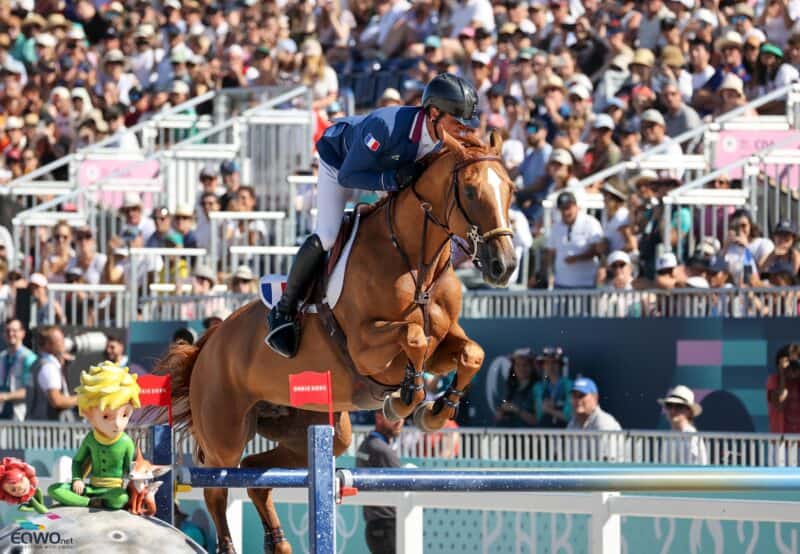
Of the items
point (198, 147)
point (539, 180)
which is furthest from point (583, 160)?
point (198, 147)

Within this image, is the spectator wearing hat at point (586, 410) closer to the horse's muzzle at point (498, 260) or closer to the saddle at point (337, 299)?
the saddle at point (337, 299)

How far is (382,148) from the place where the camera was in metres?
8.42

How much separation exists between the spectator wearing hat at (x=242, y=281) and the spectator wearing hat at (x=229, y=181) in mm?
1428

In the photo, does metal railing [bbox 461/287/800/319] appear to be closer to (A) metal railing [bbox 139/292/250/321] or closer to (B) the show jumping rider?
(A) metal railing [bbox 139/292/250/321]

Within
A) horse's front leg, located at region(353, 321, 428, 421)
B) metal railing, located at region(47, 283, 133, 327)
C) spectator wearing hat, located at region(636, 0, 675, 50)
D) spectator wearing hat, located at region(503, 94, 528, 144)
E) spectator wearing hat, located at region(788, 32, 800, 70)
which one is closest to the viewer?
horse's front leg, located at region(353, 321, 428, 421)

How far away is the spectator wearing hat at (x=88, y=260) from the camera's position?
1580cm

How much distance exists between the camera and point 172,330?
1424 centimetres

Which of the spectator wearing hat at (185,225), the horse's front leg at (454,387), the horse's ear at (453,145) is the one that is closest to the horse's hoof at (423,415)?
the horse's front leg at (454,387)

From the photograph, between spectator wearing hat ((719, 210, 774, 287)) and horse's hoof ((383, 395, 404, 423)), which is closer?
horse's hoof ((383, 395, 404, 423))

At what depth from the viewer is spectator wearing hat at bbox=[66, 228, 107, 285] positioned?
51.9 ft

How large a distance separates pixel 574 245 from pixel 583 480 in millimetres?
7275

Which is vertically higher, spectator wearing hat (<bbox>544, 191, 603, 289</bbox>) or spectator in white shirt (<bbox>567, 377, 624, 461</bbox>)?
spectator wearing hat (<bbox>544, 191, 603, 289</bbox>)

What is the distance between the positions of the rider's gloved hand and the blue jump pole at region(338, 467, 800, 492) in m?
2.60

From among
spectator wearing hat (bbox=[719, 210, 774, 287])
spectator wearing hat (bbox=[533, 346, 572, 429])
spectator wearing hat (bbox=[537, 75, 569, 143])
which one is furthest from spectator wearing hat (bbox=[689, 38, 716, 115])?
spectator wearing hat (bbox=[533, 346, 572, 429])
